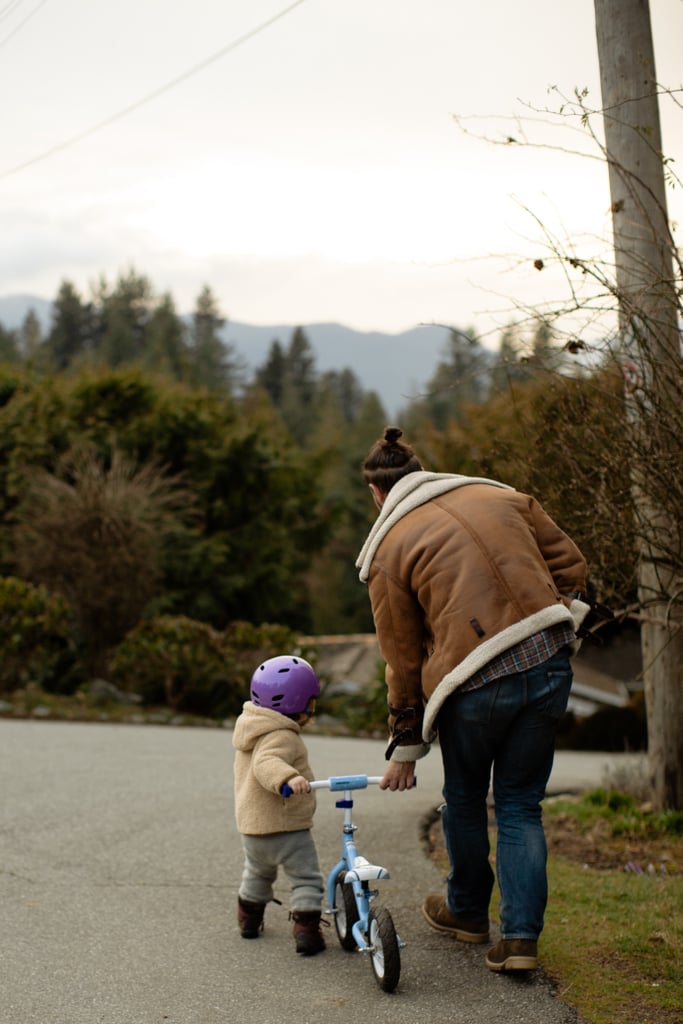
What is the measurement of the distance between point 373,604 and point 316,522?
28344mm

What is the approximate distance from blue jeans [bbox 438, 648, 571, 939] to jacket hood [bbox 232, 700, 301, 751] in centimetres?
66

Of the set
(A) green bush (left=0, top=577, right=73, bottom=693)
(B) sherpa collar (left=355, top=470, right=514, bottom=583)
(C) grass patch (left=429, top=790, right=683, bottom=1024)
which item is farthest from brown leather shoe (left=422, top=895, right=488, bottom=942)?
(A) green bush (left=0, top=577, right=73, bottom=693)

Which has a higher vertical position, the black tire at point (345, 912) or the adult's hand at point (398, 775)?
the adult's hand at point (398, 775)

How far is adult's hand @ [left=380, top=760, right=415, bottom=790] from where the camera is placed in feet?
14.3

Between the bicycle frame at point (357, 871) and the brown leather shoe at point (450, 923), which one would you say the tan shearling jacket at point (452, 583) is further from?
the brown leather shoe at point (450, 923)

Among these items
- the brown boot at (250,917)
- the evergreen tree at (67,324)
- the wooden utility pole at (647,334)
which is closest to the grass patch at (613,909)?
the wooden utility pole at (647,334)

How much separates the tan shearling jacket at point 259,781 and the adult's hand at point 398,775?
421 millimetres

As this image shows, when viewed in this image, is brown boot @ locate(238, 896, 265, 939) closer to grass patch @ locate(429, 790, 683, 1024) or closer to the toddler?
the toddler

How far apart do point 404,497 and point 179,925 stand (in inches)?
82.9

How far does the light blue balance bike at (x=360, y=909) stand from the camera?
4074mm

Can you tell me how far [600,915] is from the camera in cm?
502

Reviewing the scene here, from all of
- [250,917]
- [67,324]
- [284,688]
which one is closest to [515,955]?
[250,917]

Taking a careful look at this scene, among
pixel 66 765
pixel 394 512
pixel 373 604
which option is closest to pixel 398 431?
pixel 394 512

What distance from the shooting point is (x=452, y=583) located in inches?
165
